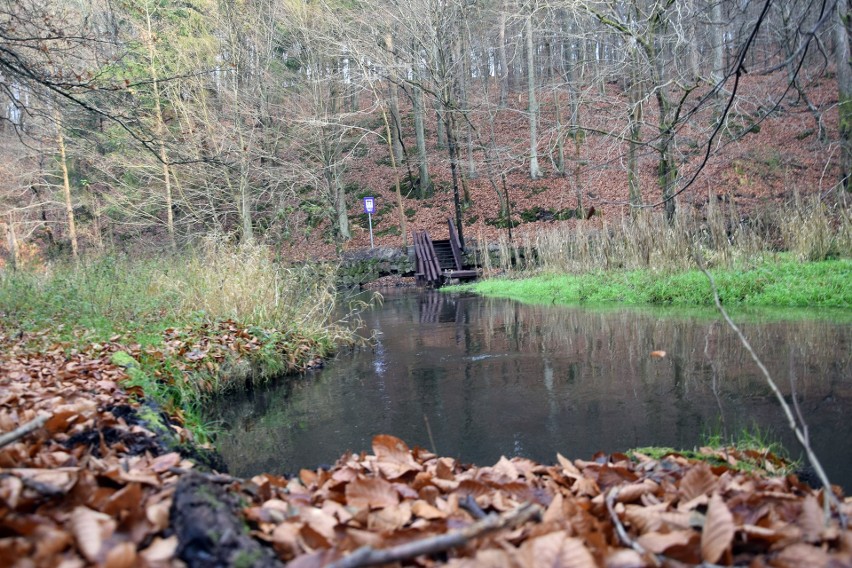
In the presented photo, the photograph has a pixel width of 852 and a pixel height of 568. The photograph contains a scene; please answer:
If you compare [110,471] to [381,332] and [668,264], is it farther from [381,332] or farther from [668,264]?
[668,264]

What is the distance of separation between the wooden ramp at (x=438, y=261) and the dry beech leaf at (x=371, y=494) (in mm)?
15053

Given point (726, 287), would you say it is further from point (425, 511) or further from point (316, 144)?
point (316, 144)

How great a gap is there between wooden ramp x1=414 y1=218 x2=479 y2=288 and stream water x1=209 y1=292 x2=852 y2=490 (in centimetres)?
923

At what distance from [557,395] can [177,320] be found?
13.9 ft

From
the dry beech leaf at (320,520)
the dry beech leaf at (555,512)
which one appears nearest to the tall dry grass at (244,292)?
the dry beech leaf at (320,520)

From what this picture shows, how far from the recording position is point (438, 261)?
17766 mm

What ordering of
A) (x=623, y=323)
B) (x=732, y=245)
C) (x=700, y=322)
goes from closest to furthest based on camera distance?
(x=700, y=322) < (x=623, y=323) < (x=732, y=245)

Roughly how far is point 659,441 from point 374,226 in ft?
70.6

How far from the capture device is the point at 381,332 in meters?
8.93

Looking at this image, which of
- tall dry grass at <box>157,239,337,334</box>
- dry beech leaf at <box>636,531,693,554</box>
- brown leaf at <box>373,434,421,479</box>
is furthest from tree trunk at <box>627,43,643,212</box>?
dry beech leaf at <box>636,531,693,554</box>

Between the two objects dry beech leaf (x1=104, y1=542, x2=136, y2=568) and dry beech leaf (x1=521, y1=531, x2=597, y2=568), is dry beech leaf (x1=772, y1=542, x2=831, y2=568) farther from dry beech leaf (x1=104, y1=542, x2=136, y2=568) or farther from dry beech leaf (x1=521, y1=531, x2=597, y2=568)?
dry beech leaf (x1=104, y1=542, x2=136, y2=568)

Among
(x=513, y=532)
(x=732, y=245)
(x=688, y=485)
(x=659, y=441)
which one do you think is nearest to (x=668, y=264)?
(x=732, y=245)

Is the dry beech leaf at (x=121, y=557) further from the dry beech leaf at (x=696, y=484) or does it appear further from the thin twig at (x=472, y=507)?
the dry beech leaf at (x=696, y=484)

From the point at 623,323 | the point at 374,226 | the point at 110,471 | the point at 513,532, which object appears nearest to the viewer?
the point at 513,532
